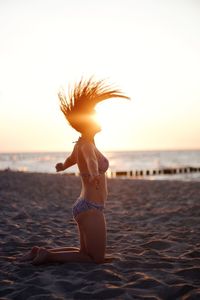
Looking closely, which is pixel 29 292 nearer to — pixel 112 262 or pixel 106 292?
pixel 106 292

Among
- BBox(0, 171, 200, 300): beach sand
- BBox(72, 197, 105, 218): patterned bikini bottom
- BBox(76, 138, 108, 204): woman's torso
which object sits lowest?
BBox(0, 171, 200, 300): beach sand

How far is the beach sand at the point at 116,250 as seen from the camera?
152 inches

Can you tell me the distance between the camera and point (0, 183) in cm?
1459

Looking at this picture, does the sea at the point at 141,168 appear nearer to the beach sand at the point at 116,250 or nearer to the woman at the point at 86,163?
the beach sand at the point at 116,250

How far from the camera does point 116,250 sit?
5.64 meters

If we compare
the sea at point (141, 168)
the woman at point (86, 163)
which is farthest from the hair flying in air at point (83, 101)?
the sea at point (141, 168)

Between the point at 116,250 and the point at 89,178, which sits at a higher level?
the point at 89,178

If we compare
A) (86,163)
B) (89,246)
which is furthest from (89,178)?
(89,246)

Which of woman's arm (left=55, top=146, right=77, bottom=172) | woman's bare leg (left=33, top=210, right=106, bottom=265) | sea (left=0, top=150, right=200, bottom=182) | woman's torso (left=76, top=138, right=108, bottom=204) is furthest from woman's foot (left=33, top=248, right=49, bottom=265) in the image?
sea (left=0, top=150, right=200, bottom=182)

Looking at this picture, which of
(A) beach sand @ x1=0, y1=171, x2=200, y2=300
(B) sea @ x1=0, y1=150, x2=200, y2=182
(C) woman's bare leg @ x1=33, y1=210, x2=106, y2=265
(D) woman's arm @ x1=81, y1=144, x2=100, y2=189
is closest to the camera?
(A) beach sand @ x1=0, y1=171, x2=200, y2=300

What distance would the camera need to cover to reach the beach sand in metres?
3.87

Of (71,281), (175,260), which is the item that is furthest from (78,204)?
(175,260)

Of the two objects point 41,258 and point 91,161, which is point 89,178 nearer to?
point 91,161

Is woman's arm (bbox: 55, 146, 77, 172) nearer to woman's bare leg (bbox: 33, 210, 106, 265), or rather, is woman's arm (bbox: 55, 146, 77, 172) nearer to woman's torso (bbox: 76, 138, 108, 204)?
woman's torso (bbox: 76, 138, 108, 204)
